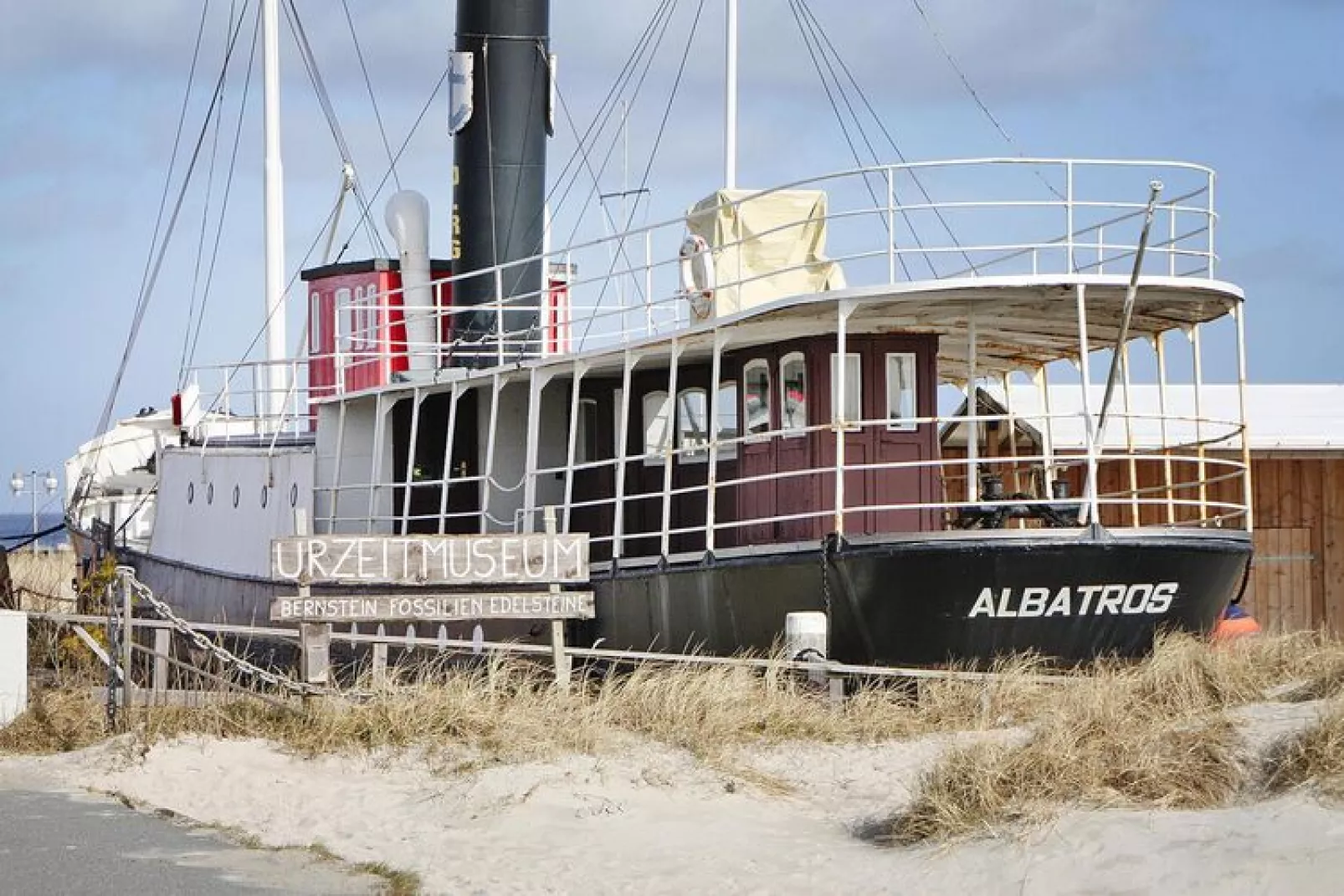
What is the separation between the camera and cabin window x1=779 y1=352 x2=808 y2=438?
17.9 m

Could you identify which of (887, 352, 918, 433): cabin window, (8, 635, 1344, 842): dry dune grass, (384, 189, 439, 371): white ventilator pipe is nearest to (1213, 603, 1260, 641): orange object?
(8, 635, 1344, 842): dry dune grass

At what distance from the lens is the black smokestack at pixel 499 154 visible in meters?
24.0

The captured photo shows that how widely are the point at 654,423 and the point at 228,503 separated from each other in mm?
6310

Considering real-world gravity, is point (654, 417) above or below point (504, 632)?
above

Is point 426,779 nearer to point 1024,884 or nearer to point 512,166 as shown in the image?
point 1024,884

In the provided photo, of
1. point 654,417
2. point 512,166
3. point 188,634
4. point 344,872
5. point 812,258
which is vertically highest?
point 512,166

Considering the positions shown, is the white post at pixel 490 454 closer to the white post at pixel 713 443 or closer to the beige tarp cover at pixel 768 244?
the beige tarp cover at pixel 768 244

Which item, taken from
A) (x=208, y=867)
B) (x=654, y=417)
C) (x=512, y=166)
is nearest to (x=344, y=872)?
(x=208, y=867)

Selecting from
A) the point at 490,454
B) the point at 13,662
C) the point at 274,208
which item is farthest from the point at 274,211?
the point at 13,662

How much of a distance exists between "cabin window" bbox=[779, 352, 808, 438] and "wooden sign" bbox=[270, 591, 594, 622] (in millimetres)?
3193

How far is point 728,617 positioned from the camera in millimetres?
16984

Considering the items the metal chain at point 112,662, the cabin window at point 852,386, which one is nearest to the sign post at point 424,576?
the metal chain at point 112,662

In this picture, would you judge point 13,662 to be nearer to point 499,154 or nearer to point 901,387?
point 901,387

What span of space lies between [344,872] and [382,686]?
4161 millimetres
